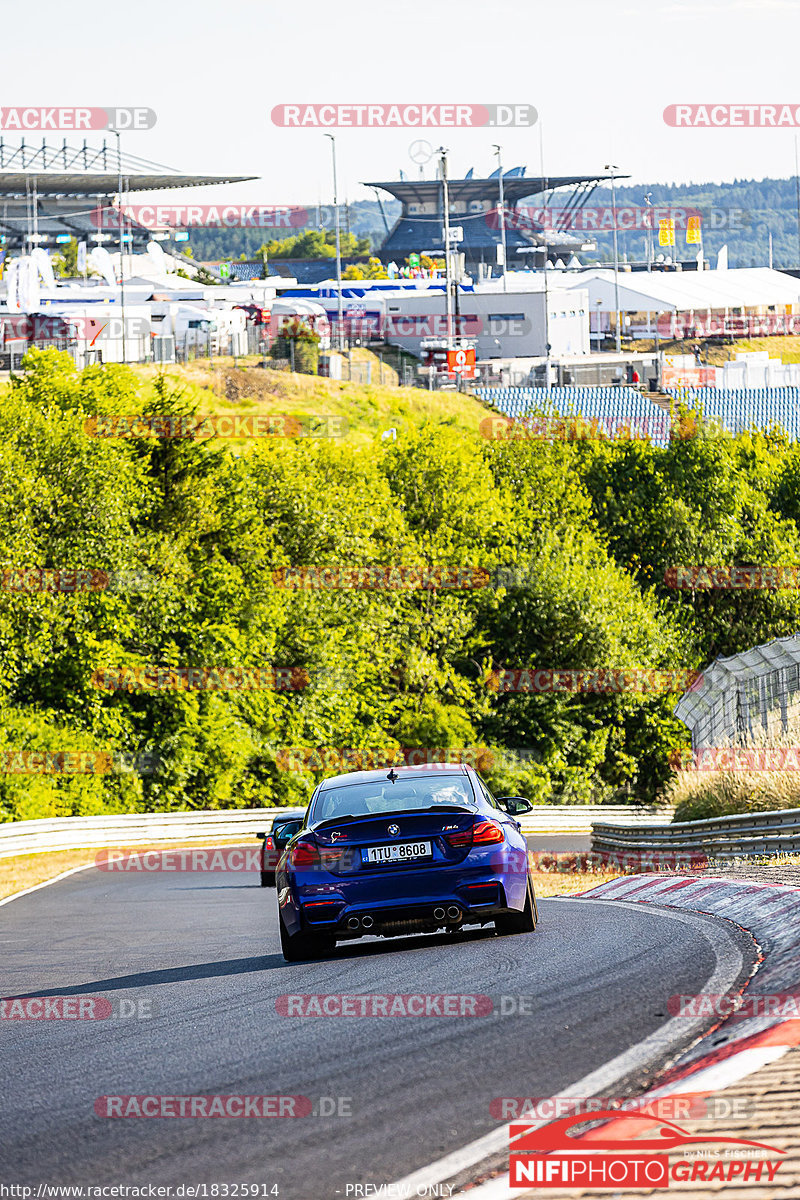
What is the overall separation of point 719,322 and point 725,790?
131m

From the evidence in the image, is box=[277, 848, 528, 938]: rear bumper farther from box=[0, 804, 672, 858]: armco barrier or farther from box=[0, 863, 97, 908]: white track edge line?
box=[0, 804, 672, 858]: armco barrier

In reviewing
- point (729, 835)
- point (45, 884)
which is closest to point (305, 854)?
point (729, 835)

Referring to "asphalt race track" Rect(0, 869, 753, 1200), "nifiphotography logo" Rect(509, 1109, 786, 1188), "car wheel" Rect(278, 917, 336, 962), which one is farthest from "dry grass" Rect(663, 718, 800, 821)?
"nifiphotography logo" Rect(509, 1109, 786, 1188)

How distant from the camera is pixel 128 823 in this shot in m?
35.1

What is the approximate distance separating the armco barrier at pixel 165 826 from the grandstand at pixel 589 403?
3731cm

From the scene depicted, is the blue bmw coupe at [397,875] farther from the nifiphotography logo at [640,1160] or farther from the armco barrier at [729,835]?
the armco barrier at [729,835]

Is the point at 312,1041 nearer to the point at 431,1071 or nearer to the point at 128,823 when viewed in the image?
the point at 431,1071

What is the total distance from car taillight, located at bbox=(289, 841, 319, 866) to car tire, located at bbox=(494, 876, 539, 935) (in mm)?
1370

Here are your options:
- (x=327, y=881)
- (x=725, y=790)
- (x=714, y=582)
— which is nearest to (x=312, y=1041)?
(x=327, y=881)

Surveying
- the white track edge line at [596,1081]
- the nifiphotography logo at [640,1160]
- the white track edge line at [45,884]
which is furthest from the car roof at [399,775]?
the white track edge line at [45,884]

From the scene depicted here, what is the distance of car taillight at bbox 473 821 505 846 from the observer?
32.9 feet

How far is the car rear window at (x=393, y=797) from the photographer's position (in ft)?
33.9

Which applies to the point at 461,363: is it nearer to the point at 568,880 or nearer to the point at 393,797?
the point at 568,880

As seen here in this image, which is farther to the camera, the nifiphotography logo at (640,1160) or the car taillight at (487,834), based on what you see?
the car taillight at (487,834)
